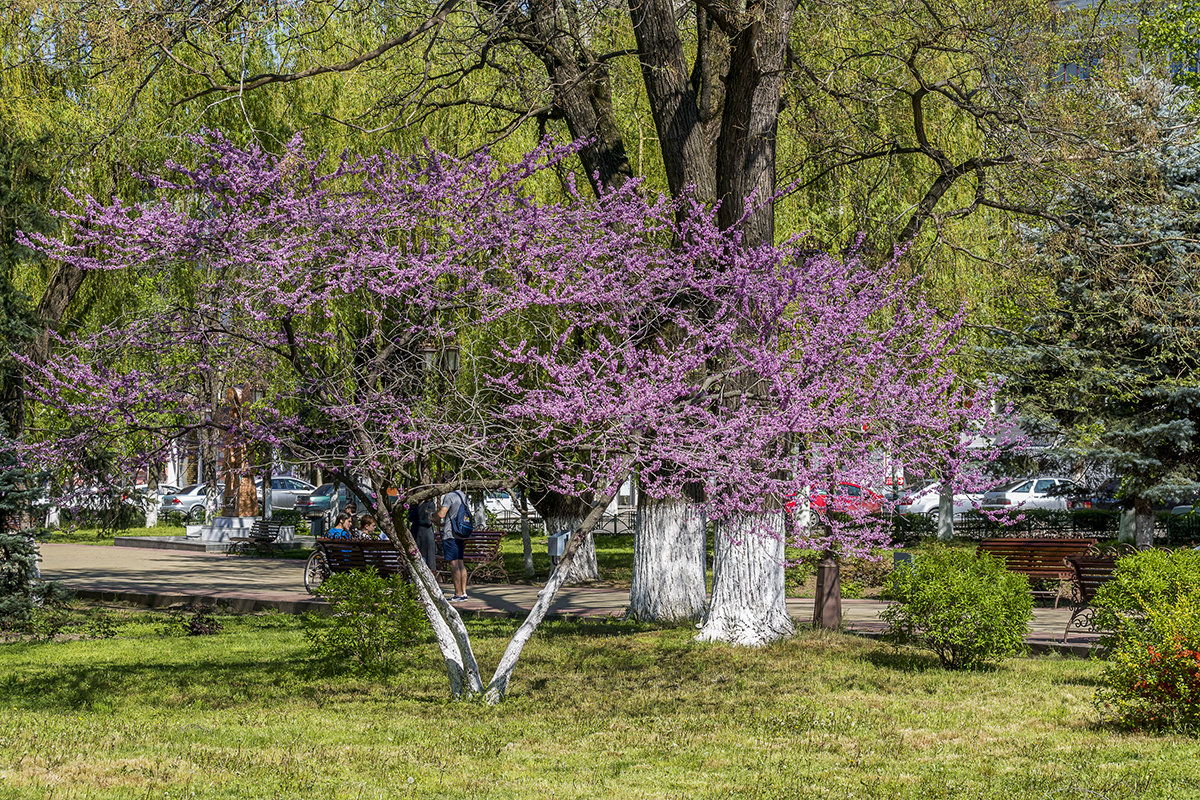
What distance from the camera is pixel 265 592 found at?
17953mm

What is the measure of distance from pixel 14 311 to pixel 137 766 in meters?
8.36

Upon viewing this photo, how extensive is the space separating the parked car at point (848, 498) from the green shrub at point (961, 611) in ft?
2.33

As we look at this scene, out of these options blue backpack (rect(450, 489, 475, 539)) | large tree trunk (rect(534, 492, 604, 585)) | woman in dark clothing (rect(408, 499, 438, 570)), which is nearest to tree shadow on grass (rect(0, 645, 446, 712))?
woman in dark clothing (rect(408, 499, 438, 570))

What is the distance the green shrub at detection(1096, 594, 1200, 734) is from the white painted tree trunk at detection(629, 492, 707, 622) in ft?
19.1

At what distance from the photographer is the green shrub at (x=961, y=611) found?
35.1 feet

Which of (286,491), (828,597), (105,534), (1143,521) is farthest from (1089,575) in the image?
(286,491)

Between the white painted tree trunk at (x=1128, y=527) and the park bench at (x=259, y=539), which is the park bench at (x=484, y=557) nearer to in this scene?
the park bench at (x=259, y=539)

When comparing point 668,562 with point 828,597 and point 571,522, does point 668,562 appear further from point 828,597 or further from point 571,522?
point 571,522

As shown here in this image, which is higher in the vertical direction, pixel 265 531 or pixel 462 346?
pixel 462 346

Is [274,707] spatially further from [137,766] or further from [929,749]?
[929,749]

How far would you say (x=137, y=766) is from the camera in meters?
6.92

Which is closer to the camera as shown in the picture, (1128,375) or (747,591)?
(747,591)

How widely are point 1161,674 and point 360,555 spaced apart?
10922 mm

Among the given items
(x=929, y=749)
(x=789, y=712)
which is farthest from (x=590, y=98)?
(x=929, y=749)
